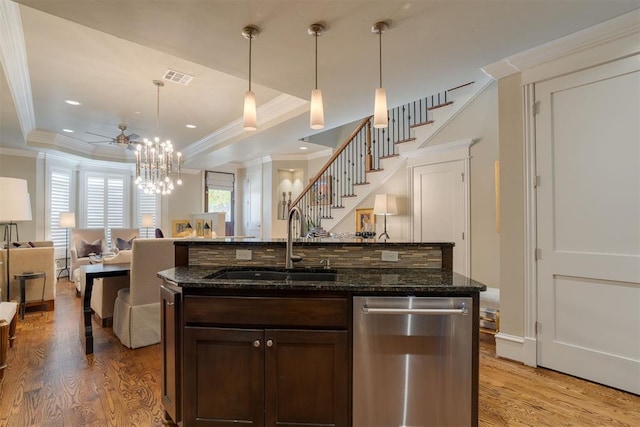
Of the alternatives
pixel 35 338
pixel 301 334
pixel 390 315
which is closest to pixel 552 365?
pixel 390 315

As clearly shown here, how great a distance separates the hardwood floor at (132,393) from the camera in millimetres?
2076

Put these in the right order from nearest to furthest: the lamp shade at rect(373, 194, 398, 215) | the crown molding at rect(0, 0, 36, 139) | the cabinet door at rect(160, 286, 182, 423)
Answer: the cabinet door at rect(160, 286, 182, 423) → the crown molding at rect(0, 0, 36, 139) → the lamp shade at rect(373, 194, 398, 215)

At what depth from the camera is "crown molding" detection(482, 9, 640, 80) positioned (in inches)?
92.7

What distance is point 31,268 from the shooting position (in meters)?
4.39

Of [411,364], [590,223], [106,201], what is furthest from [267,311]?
[106,201]

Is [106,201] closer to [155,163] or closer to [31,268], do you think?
[31,268]

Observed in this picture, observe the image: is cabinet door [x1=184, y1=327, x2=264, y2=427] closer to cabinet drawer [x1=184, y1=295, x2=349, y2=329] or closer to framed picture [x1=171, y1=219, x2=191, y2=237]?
cabinet drawer [x1=184, y1=295, x2=349, y2=329]

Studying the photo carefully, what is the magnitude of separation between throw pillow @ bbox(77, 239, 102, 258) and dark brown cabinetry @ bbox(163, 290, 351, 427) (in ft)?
19.0

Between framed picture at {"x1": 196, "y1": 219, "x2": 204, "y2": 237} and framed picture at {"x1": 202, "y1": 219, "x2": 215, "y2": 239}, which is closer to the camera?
framed picture at {"x1": 202, "y1": 219, "x2": 215, "y2": 239}

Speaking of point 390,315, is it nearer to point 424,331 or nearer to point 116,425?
point 424,331

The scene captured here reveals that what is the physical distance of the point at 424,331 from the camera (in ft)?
5.70

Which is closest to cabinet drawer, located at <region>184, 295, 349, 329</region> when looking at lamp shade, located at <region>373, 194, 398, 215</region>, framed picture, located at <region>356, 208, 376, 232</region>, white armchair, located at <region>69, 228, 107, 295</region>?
lamp shade, located at <region>373, 194, 398, 215</region>

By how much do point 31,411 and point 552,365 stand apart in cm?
392

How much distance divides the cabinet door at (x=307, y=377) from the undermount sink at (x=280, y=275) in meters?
0.47
